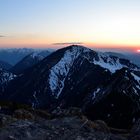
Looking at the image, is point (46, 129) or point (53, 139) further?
point (46, 129)

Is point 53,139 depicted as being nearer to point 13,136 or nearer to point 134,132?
point 13,136

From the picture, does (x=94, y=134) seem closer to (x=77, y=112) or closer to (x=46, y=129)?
(x=46, y=129)

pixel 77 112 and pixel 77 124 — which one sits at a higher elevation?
pixel 77 124

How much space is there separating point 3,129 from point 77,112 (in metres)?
36.4

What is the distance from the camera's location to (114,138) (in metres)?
33.0

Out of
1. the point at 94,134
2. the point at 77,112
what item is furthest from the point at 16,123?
→ the point at 77,112

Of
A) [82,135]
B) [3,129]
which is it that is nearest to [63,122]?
[82,135]

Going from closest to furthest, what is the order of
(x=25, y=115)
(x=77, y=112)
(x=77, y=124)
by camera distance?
(x=77, y=124)
(x=25, y=115)
(x=77, y=112)

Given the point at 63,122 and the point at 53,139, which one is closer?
the point at 53,139

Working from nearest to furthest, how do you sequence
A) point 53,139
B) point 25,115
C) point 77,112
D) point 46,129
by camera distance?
point 53,139, point 46,129, point 25,115, point 77,112

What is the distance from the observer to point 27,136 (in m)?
31.6

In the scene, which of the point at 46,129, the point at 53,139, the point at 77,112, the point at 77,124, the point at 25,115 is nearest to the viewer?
the point at 53,139

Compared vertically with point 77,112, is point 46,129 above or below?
above

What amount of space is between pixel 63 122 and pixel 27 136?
6014 mm
